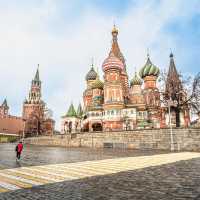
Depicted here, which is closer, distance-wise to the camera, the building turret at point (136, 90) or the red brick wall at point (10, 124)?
the building turret at point (136, 90)

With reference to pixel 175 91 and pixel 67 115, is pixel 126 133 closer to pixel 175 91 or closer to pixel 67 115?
pixel 175 91

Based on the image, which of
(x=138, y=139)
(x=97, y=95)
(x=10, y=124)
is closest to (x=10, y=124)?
(x=10, y=124)

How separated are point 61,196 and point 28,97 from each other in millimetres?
111342

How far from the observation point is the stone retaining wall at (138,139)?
28922 millimetres

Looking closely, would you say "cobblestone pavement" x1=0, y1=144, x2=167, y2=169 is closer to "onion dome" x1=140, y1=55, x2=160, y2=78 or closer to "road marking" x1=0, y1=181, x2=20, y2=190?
"road marking" x1=0, y1=181, x2=20, y2=190

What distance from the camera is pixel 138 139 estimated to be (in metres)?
33.2

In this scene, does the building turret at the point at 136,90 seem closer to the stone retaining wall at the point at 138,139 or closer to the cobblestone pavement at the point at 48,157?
the stone retaining wall at the point at 138,139

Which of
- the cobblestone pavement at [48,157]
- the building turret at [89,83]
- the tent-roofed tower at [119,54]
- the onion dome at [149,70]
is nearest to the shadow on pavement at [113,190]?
the cobblestone pavement at [48,157]

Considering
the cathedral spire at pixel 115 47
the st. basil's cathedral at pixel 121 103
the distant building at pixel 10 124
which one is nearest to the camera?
the st. basil's cathedral at pixel 121 103

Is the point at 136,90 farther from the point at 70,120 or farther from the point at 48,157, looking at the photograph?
the point at 48,157

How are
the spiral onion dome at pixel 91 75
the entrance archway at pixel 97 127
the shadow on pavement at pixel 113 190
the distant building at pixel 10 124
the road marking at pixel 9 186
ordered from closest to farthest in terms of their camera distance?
the shadow on pavement at pixel 113 190, the road marking at pixel 9 186, the entrance archway at pixel 97 127, the spiral onion dome at pixel 91 75, the distant building at pixel 10 124

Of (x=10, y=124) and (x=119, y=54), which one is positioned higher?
(x=119, y=54)

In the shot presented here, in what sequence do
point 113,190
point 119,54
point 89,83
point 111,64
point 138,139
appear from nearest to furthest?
point 113,190 < point 138,139 < point 111,64 < point 119,54 < point 89,83

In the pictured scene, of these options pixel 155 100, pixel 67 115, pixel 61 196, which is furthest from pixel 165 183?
pixel 67 115
